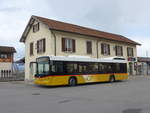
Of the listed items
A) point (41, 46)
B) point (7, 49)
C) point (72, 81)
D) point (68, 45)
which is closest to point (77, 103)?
point (72, 81)

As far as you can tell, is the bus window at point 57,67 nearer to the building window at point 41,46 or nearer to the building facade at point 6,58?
the building window at point 41,46

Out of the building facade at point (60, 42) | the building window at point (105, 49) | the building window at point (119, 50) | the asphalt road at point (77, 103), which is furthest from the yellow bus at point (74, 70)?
the building window at point (119, 50)

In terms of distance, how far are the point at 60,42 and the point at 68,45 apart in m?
1.28

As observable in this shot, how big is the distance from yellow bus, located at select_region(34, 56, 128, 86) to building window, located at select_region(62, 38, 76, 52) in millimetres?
5395

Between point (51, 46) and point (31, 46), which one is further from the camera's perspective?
point (31, 46)

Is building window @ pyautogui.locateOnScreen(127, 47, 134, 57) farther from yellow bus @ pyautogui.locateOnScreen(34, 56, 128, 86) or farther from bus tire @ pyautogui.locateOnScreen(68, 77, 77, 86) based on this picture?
bus tire @ pyautogui.locateOnScreen(68, 77, 77, 86)

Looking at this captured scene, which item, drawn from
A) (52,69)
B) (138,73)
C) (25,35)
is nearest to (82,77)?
(52,69)

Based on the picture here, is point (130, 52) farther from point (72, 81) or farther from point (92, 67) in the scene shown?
point (72, 81)

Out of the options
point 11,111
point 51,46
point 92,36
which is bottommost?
point 11,111

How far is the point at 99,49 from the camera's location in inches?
1089

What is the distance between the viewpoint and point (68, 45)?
24016 mm

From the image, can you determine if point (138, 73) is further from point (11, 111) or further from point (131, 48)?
point (11, 111)

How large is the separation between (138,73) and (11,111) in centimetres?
3067

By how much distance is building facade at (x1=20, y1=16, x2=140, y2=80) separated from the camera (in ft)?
75.2
